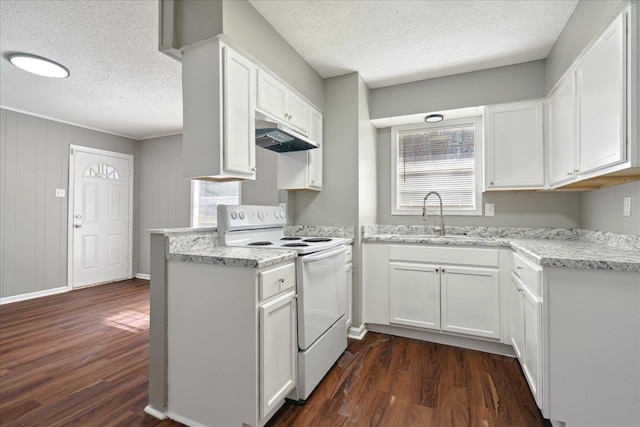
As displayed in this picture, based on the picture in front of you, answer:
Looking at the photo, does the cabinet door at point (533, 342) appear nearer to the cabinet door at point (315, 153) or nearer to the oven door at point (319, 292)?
the oven door at point (319, 292)

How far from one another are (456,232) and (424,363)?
53.3 inches

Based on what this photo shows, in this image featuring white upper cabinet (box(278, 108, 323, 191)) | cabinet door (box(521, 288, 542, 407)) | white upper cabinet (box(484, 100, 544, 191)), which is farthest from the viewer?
white upper cabinet (box(278, 108, 323, 191))

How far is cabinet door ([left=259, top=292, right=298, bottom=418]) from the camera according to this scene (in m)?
1.51

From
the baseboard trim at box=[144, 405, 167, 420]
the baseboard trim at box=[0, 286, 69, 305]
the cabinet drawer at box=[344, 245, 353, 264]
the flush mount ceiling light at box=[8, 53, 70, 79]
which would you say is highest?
the flush mount ceiling light at box=[8, 53, 70, 79]

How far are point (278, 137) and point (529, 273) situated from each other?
1952 millimetres

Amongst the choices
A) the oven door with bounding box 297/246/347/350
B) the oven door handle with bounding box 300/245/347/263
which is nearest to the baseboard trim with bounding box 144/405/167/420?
the oven door with bounding box 297/246/347/350

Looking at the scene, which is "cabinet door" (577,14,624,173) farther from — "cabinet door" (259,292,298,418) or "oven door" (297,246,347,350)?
"cabinet door" (259,292,298,418)

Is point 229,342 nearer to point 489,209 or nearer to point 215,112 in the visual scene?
point 215,112

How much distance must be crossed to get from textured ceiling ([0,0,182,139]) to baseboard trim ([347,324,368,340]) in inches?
116

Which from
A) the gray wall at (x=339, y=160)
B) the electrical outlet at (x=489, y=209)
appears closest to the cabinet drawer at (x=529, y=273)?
the electrical outlet at (x=489, y=209)

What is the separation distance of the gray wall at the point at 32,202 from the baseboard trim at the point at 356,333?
→ 4.29m

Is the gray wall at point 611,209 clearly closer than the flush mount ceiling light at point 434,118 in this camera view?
Yes

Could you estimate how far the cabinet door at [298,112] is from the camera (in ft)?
8.12

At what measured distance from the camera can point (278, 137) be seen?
246cm
